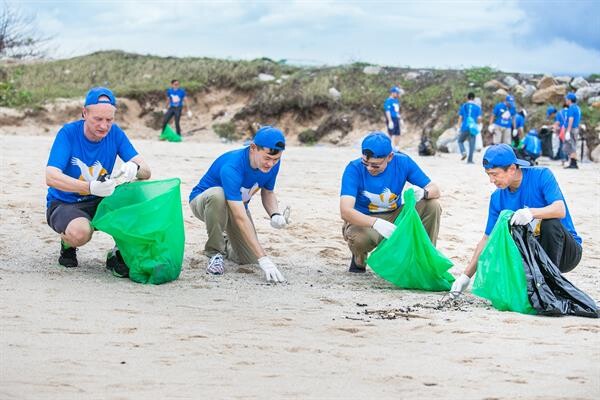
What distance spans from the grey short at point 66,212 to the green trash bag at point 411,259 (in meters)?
1.74

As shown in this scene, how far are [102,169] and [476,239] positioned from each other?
11.2 feet

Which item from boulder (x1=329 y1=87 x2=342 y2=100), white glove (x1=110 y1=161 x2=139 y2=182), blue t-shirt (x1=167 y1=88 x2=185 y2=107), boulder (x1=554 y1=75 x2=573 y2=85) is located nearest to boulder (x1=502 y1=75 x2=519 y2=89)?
boulder (x1=554 y1=75 x2=573 y2=85)

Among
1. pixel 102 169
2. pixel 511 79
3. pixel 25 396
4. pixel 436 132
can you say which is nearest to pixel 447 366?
pixel 25 396

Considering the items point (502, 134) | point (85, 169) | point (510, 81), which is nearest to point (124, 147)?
point (85, 169)

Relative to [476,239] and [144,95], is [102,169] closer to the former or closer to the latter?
[476,239]

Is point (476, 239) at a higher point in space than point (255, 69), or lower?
lower

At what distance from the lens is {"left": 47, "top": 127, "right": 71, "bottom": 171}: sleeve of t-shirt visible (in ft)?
15.8

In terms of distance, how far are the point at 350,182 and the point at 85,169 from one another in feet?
5.35

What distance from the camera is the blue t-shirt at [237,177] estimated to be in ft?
17.0

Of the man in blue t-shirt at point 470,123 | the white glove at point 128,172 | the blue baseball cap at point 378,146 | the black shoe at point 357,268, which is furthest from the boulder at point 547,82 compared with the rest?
the white glove at point 128,172

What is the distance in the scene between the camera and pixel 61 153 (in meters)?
4.83

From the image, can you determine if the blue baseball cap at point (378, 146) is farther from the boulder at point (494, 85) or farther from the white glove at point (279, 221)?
the boulder at point (494, 85)

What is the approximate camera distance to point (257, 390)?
2.93 metres

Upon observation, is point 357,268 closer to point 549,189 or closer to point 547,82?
point 549,189
